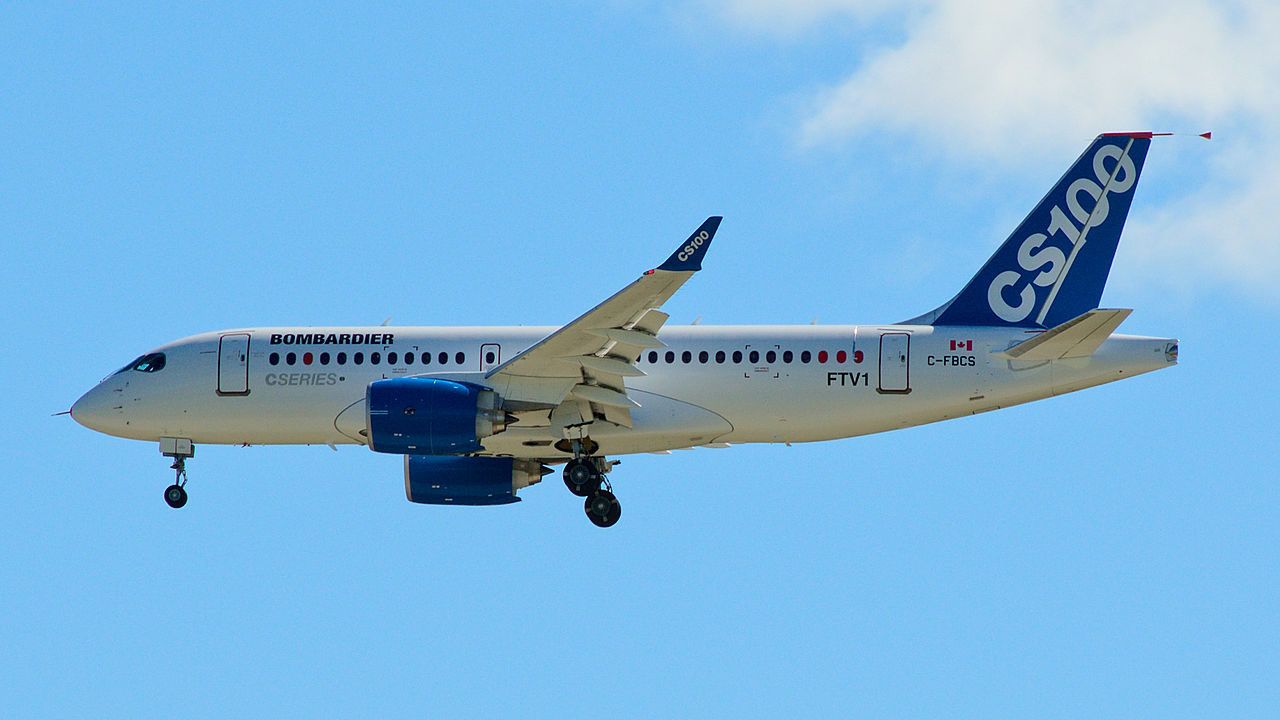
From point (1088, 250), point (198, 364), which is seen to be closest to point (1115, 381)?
point (1088, 250)

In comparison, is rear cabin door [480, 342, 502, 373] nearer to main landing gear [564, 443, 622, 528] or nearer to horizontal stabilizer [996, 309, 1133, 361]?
main landing gear [564, 443, 622, 528]

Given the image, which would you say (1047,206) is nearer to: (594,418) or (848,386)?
(848,386)

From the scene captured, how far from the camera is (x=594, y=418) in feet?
107

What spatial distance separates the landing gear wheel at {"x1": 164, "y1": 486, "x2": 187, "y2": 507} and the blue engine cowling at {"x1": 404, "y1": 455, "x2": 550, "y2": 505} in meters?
4.54

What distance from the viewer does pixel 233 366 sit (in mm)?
34312

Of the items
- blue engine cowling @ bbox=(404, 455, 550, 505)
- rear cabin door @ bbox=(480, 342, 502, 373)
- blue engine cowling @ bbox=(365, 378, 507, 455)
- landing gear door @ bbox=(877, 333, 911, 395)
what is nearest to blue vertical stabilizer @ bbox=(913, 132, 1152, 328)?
landing gear door @ bbox=(877, 333, 911, 395)

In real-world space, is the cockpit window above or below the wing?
above

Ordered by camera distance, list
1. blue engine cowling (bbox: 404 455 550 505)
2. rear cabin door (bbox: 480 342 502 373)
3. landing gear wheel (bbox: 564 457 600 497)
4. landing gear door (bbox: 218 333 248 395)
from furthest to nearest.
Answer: blue engine cowling (bbox: 404 455 550 505) < landing gear door (bbox: 218 333 248 395) < rear cabin door (bbox: 480 342 502 373) < landing gear wheel (bbox: 564 457 600 497)

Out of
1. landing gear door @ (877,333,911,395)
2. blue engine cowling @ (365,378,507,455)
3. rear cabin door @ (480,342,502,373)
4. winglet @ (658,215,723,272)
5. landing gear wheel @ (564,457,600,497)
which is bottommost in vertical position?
landing gear wheel @ (564,457,600,497)

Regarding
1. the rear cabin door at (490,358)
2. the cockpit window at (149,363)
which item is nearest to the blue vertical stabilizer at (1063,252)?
the rear cabin door at (490,358)

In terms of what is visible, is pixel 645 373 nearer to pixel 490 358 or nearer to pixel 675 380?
pixel 675 380

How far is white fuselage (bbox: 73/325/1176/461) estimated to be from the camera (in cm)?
3161

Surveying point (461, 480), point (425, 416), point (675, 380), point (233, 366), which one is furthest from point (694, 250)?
point (233, 366)

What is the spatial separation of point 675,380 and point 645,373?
22.7 inches
